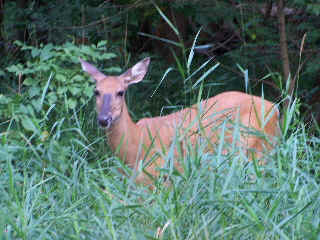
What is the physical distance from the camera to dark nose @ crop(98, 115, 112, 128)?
17.8 feet

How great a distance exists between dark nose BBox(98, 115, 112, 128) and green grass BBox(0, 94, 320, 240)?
5.26ft

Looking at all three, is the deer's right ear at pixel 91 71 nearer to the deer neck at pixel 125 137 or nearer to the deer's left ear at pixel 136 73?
the deer's left ear at pixel 136 73

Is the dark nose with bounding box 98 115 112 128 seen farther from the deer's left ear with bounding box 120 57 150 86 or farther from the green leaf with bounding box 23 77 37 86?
the deer's left ear with bounding box 120 57 150 86

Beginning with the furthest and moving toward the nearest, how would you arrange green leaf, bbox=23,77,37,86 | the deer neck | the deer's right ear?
the deer's right ear, the deer neck, green leaf, bbox=23,77,37,86

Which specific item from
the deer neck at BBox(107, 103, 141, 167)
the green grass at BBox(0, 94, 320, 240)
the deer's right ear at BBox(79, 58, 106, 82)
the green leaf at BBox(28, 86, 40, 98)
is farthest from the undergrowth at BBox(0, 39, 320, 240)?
the deer's right ear at BBox(79, 58, 106, 82)

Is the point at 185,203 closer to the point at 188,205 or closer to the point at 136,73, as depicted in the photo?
the point at 188,205

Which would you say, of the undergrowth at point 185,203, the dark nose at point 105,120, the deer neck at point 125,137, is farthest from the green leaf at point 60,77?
the undergrowth at point 185,203

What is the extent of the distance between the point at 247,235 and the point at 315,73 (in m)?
3.94

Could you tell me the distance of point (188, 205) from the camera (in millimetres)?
3229

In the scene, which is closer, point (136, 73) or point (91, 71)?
point (91, 71)

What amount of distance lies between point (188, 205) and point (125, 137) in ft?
8.26

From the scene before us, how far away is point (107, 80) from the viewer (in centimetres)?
604

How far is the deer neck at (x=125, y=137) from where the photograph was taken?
561 centimetres

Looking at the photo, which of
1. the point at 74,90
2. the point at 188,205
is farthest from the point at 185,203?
the point at 74,90
